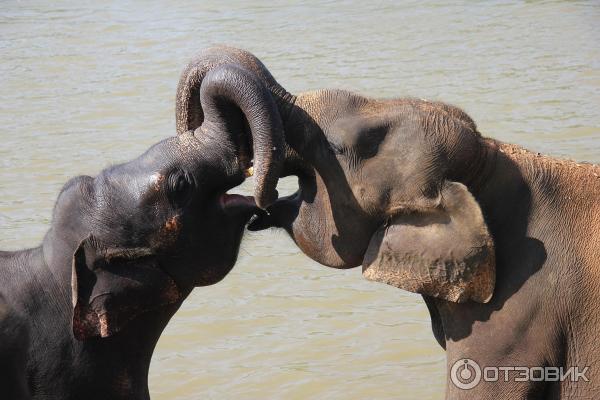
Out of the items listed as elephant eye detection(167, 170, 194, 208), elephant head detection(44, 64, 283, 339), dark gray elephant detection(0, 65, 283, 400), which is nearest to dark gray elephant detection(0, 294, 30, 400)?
dark gray elephant detection(0, 65, 283, 400)

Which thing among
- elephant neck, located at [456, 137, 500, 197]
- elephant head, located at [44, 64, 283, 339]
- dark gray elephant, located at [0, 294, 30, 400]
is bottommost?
dark gray elephant, located at [0, 294, 30, 400]

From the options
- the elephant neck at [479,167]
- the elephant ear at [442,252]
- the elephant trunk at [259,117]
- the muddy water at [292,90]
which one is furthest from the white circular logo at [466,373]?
the muddy water at [292,90]

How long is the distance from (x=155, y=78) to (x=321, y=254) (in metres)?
9.93

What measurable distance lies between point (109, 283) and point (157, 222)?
271mm

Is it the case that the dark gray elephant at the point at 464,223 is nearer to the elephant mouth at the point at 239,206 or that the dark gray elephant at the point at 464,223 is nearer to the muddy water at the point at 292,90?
the elephant mouth at the point at 239,206

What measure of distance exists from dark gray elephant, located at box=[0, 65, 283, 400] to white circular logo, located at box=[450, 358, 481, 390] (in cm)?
75

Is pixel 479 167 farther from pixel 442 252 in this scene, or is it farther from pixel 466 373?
pixel 466 373

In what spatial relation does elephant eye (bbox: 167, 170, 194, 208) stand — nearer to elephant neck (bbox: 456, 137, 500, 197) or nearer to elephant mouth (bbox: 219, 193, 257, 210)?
elephant mouth (bbox: 219, 193, 257, 210)

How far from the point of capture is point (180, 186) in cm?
411

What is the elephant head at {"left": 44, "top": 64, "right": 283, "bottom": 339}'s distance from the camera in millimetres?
4059

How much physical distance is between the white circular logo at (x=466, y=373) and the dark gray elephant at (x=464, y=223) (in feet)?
0.04

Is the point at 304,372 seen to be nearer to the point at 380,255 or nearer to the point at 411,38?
the point at 380,255

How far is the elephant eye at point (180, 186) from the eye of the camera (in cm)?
410

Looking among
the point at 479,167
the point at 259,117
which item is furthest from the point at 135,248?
the point at 479,167
